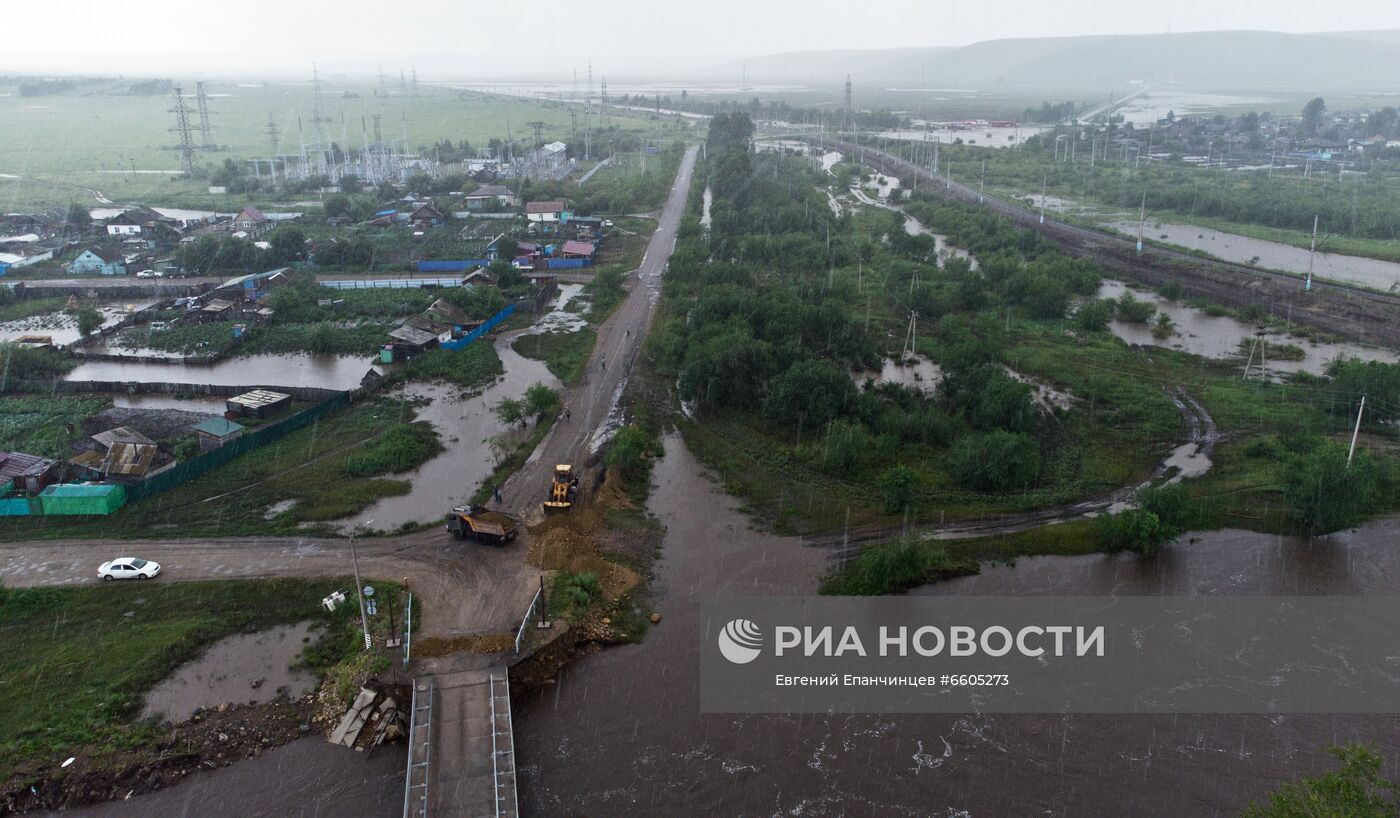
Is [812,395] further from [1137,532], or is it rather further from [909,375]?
[1137,532]

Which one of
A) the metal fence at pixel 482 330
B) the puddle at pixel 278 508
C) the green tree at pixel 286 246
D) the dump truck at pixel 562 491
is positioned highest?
the green tree at pixel 286 246

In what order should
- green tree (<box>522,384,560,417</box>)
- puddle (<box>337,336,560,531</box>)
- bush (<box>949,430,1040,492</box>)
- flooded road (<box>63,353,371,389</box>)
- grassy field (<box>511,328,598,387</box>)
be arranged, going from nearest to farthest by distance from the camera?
puddle (<box>337,336,560,531</box>) → bush (<box>949,430,1040,492</box>) → green tree (<box>522,384,560,417</box>) → flooded road (<box>63,353,371,389</box>) → grassy field (<box>511,328,598,387</box>)

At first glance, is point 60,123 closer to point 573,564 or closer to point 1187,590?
point 573,564

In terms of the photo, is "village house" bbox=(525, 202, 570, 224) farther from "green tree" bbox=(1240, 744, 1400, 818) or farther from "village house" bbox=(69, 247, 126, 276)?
"green tree" bbox=(1240, 744, 1400, 818)

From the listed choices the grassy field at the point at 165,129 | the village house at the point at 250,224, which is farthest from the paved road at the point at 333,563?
the grassy field at the point at 165,129

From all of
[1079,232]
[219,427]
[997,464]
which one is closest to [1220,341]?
[997,464]

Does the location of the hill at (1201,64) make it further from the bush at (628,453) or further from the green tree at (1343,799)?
the green tree at (1343,799)

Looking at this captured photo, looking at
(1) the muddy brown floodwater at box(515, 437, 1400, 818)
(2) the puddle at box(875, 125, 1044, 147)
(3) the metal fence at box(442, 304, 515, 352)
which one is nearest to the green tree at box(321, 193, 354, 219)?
(3) the metal fence at box(442, 304, 515, 352)
